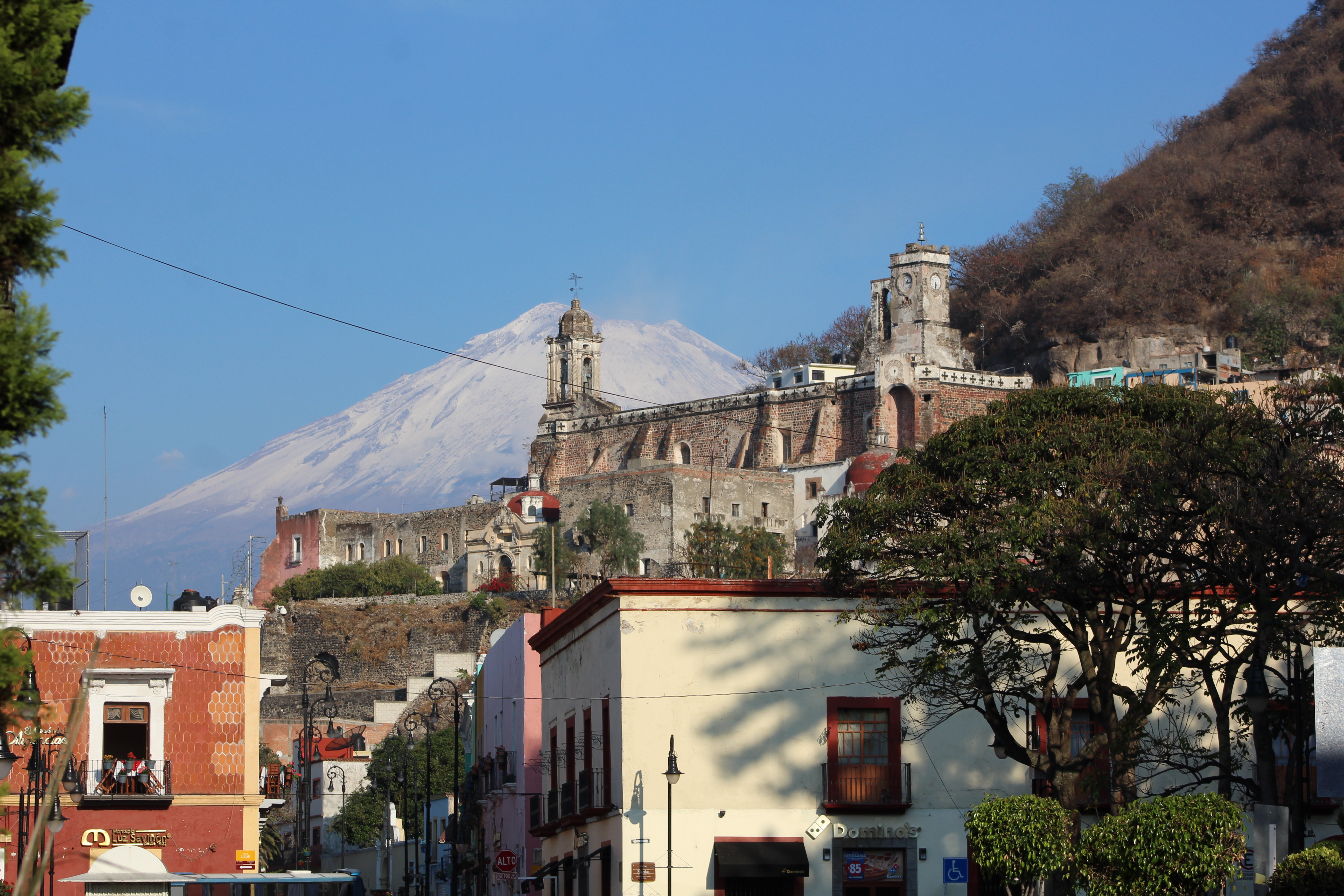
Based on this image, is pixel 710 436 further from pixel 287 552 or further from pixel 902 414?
pixel 287 552

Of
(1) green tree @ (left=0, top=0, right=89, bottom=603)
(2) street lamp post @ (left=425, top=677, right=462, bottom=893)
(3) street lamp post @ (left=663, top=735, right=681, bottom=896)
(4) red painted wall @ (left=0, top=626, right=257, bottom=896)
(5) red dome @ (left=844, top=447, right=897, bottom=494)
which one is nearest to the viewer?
(1) green tree @ (left=0, top=0, right=89, bottom=603)

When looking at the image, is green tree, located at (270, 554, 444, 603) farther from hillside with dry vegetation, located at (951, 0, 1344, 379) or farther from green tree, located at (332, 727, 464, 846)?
hillside with dry vegetation, located at (951, 0, 1344, 379)

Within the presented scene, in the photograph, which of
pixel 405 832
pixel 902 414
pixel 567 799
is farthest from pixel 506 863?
pixel 902 414

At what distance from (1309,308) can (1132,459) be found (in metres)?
66.8

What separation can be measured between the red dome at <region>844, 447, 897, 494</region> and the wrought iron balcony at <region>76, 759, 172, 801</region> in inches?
1781

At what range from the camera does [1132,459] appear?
2167cm

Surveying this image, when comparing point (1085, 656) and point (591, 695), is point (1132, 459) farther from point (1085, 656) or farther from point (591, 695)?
point (591, 695)

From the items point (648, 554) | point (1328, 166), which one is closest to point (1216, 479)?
point (648, 554)

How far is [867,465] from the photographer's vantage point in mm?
74000

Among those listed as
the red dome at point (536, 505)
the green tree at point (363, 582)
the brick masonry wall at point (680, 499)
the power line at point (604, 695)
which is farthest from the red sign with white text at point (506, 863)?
the green tree at point (363, 582)

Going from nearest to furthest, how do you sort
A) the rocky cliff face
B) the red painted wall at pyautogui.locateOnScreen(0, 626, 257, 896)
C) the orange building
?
the orange building, the red painted wall at pyautogui.locateOnScreen(0, 626, 257, 896), the rocky cliff face

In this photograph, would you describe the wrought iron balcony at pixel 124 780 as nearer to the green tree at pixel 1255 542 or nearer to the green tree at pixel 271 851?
the green tree at pixel 271 851

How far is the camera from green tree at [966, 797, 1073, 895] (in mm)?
18156

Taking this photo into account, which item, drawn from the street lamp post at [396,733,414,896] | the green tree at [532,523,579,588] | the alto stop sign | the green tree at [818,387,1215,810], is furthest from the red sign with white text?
the green tree at [532,523,579,588]
